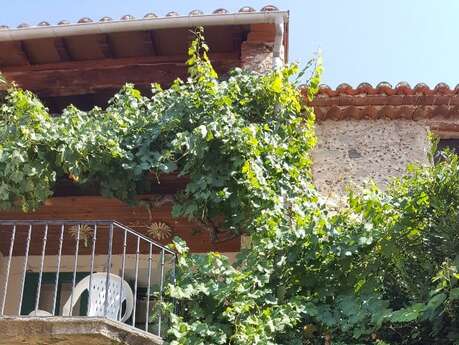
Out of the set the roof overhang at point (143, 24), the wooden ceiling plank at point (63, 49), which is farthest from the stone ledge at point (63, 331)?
the wooden ceiling plank at point (63, 49)

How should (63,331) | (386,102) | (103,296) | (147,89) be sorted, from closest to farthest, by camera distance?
(63,331) → (103,296) → (386,102) → (147,89)

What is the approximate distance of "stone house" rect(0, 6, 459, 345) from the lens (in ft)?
25.8

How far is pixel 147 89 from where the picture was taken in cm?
894

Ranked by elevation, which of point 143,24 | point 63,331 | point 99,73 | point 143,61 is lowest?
point 63,331

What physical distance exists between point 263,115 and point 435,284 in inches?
96.3

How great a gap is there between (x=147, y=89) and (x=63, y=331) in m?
4.11

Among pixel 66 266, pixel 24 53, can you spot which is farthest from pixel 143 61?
pixel 66 266

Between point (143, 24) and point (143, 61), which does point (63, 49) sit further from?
point (143, 24)

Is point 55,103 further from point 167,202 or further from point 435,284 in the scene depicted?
point 435,284

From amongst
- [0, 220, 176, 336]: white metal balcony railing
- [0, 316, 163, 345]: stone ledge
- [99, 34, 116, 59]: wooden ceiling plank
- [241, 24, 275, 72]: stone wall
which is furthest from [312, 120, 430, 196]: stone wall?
[0, 316, 163, 345]: stone ledge

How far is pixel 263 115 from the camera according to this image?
23.6 feet

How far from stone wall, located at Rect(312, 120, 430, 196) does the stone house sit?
12 mm

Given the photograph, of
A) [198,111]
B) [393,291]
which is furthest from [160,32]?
[393,291]

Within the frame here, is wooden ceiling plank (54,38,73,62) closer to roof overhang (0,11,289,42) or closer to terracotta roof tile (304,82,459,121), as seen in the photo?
roof overhang (0,11,289,42)
